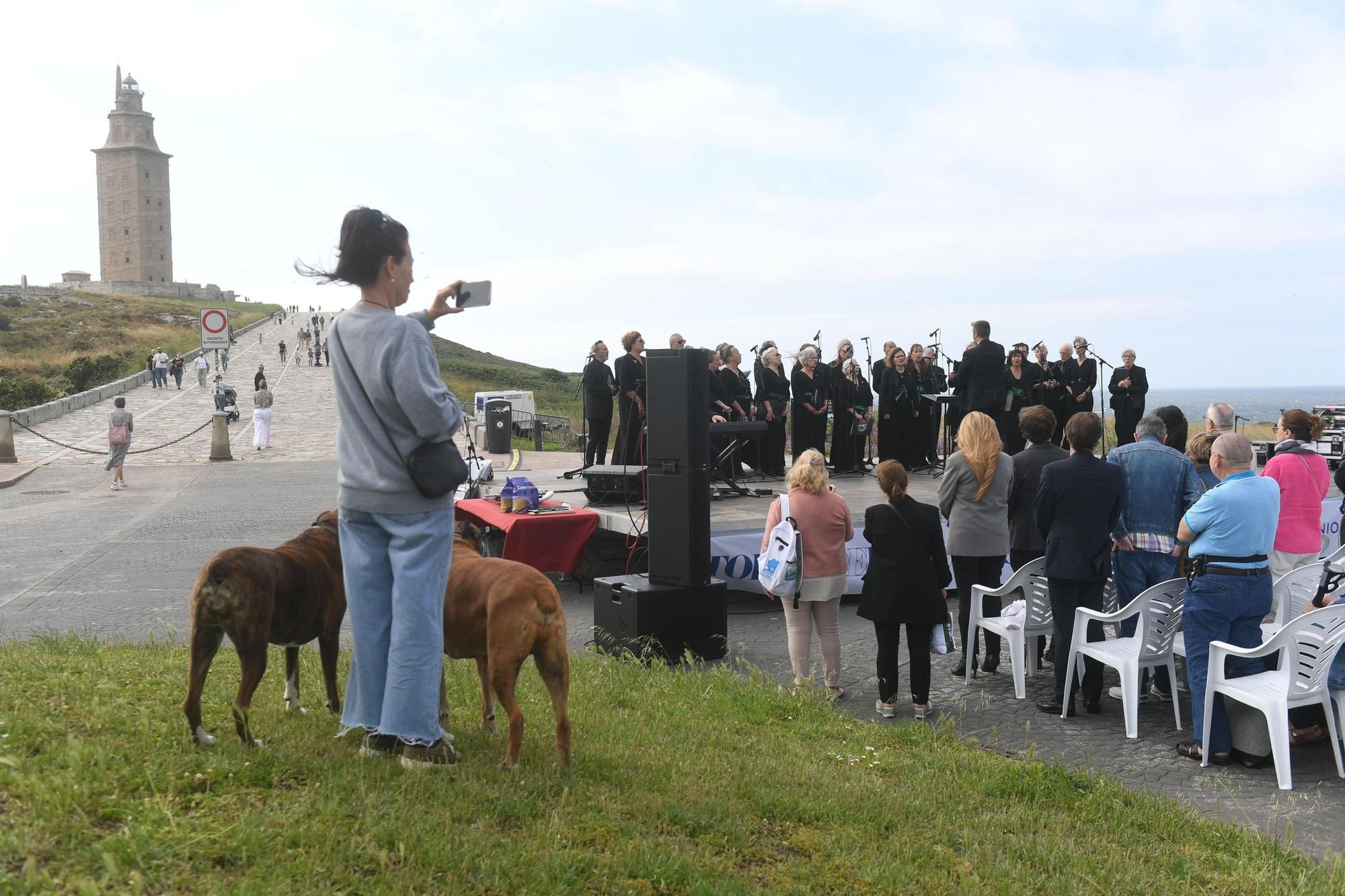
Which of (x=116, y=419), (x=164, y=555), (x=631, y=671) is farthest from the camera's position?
(x=116, y=419)

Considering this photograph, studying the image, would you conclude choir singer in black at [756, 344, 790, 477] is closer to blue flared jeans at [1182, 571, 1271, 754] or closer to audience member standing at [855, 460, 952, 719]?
audience member standing at [855, 460, 952, 719]

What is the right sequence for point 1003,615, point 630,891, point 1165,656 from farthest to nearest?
point 1003,615, point 1165,656, point 630,891

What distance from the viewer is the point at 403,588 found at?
146 inches

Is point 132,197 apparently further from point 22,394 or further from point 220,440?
point 220,440

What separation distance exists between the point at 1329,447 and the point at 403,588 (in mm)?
22721

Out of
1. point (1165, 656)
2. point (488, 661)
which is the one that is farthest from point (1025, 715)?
point (488, 661)

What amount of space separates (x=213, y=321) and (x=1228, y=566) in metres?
25.9

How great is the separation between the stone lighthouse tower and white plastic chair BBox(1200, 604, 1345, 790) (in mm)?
128550

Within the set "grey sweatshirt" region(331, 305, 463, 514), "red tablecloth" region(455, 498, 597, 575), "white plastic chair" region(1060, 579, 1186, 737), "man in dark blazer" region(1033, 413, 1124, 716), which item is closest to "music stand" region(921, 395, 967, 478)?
"red tablecloth" region(455, 498, 597, 575)

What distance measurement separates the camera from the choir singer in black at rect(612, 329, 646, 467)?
41.2 feet

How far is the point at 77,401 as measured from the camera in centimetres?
3775

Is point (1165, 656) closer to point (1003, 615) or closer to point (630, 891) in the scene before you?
point (1003, 615)

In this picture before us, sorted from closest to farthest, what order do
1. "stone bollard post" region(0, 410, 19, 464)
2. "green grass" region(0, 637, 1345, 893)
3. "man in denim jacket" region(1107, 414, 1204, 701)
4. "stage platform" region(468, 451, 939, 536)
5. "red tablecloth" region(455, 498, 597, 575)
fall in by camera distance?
"green grass" region(0, 637, 1345, 893)
"man in denim jacket" region(1107, 414, 1204, 701)
"red tablecloth" region(455, 498, 597, 575)
"stage platform" region(468, 451, 939, 536)
"stone bollard post" region(0, 410, 19, 464)

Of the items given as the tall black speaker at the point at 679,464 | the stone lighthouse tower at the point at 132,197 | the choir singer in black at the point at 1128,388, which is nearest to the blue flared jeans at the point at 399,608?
the tall black speaker at the point at 679,464
